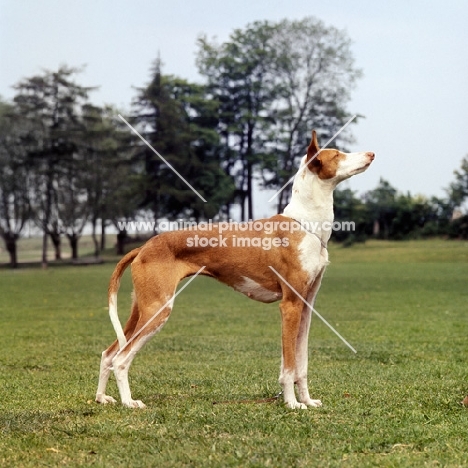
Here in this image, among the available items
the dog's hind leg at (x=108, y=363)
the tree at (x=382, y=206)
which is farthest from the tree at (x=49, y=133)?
the dog's hind leg at (x=108, y=363)

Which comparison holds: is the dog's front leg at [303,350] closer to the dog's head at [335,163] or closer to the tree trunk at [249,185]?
the dog's head at [335,163]

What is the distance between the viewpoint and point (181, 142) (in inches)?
2179

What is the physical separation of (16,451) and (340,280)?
2700cm

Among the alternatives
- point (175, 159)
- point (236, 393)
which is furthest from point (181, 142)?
point (236, 393)

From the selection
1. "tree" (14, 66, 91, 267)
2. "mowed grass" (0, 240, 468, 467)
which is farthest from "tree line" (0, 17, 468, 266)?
"mowed grass" (0, 240, 468, 467)

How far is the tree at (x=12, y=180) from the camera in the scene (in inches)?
2207

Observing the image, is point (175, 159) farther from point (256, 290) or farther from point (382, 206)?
point (256, 290)

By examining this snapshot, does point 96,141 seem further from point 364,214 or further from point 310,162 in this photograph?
point 310,162

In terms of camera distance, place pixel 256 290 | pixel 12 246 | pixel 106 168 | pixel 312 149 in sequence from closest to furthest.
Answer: pixel 312 149 → pixel 256 290 → pixel 12 246 → pixel 106 168

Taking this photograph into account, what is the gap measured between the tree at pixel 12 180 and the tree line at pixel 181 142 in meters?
0.08

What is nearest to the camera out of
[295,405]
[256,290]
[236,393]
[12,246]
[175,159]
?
[295,405]

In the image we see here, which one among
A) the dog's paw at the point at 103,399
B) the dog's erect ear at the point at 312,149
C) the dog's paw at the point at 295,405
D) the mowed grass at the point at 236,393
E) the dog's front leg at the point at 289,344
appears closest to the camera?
the mowed grass at the point at 236,393

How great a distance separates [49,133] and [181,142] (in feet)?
31.9

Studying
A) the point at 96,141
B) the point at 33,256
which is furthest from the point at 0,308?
the point at 33,256
